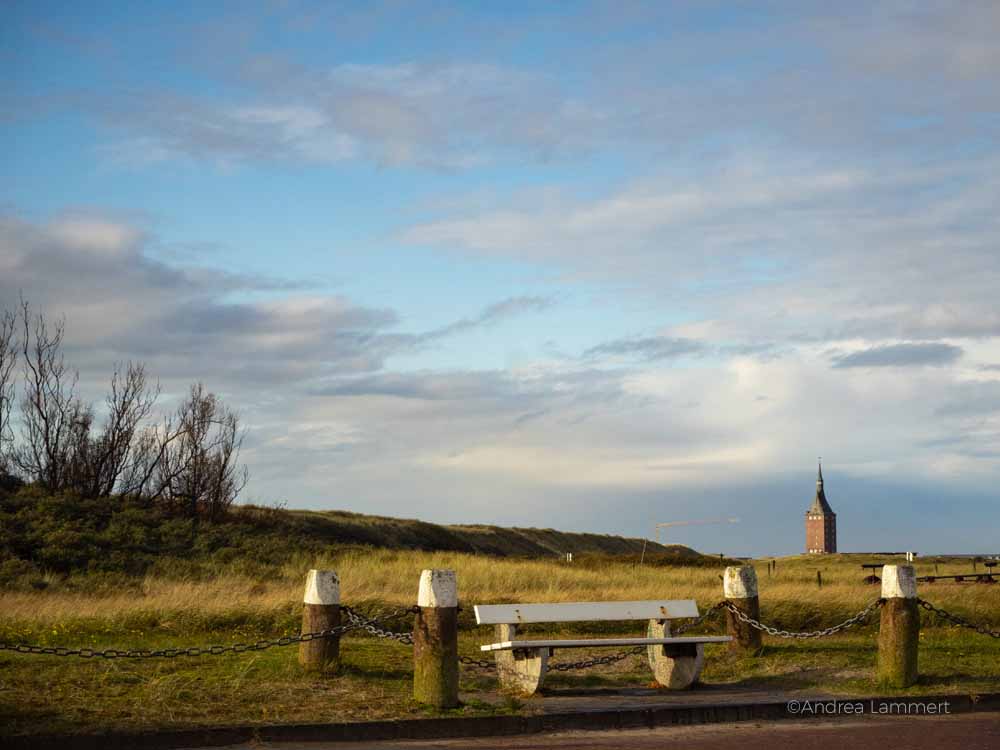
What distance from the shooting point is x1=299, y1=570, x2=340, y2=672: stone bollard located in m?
11.0

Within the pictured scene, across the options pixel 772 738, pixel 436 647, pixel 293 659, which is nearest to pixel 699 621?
pixel 772 738

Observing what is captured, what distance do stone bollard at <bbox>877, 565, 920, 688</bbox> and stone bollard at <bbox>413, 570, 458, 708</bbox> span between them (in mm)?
4295

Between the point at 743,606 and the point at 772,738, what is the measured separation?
4316 mm

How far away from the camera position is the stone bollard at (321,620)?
1098cm

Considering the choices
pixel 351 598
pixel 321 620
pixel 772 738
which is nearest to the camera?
pixel 772 738

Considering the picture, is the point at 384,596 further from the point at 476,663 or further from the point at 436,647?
the point at 436,647

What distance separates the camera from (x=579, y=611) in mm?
11062

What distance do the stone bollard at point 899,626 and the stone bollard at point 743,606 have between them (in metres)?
2.35

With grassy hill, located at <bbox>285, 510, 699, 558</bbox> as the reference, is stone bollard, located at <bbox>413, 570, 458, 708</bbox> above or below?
below

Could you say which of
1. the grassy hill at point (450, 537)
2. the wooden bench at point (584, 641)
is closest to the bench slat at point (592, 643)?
the wooden bench at point (584, 641)

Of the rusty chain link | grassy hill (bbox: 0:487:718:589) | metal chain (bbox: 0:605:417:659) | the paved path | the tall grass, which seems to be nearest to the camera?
the paved path

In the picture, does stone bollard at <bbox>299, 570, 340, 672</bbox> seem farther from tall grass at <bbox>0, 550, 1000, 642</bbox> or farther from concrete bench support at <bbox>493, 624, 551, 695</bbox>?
tall grass at <bbox>0, 550, 1000, 642</bbox>

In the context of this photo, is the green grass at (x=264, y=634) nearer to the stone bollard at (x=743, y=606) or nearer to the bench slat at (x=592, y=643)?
the stone bollard at (x=743, y=606)

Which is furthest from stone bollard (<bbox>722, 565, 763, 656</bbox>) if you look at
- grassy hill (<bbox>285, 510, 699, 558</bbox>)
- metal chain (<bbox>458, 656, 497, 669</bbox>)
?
grassy hill (<bbox>285, 510, 699, 558</bbox>)
